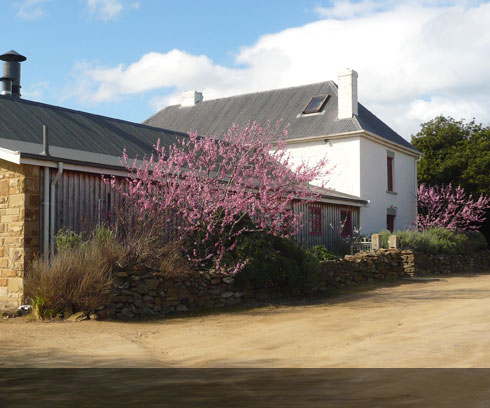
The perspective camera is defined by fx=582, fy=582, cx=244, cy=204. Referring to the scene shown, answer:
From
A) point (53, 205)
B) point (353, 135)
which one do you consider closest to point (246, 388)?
point (53, 205)

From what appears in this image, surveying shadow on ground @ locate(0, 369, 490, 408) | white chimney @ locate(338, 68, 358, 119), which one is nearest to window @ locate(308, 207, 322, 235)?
white chimney @ locate(338, 68, 358, 119)

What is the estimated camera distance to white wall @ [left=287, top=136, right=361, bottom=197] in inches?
963

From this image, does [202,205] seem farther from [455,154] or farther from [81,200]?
[455,154]

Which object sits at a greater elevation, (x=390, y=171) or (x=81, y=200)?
(x=390, y=171)

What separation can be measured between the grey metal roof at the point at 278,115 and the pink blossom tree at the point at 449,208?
2565 mm

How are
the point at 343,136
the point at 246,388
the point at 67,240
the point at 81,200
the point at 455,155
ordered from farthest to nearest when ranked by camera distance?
the point at 455,155
the point at 343,136
the point at 81,200
the point at 67,240
the point at 246,388

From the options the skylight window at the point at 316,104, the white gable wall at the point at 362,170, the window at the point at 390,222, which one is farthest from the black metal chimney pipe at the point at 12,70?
the window at the point at 390,222

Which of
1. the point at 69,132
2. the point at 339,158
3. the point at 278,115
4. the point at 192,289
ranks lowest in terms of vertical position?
the point at 192,289

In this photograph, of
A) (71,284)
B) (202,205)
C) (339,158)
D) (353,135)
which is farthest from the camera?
(339,158)

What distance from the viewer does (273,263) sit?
13.4 metres

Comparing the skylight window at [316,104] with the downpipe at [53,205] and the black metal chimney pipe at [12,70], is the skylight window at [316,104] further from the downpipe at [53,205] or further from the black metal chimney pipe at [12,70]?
the downpipe at [53,205]

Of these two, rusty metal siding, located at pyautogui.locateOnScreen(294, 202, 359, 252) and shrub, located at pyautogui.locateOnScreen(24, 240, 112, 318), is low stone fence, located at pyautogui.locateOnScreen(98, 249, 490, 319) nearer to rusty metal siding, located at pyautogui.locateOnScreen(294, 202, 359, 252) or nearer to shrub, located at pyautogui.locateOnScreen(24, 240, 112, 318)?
shrub, located at pyautogui.locateOnScreen(24, 240, 112, 318)

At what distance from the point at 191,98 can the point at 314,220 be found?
14148 mm

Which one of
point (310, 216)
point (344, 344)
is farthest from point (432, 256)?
point (344, 344)
